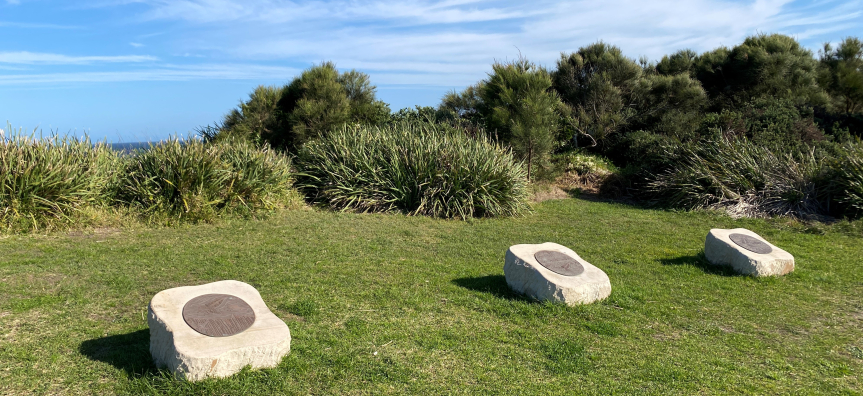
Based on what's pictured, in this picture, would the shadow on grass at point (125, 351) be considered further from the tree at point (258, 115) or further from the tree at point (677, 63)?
the tree at point (677, 63)

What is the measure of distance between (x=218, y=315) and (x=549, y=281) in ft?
10.2

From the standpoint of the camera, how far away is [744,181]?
11836 mm

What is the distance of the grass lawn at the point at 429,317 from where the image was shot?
155 inches

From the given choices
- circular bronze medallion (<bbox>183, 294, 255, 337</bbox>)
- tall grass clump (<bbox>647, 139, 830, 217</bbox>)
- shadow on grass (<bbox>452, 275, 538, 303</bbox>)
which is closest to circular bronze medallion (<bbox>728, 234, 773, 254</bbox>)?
shadow on grass (<bbox>452, 275, 538, 303</bbox>)

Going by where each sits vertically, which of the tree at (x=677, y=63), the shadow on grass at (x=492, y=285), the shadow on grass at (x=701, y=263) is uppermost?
the tree at (x=677, y=63)

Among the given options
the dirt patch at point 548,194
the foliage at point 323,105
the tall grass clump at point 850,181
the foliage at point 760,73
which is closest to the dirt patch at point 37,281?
the foliage at point 323,105

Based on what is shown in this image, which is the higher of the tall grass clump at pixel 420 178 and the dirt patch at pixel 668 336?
the tall grass clump at pixel 420 178

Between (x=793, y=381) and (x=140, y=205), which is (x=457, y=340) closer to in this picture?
(x=793, y=381)

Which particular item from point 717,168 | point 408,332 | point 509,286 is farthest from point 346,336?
point 717,168

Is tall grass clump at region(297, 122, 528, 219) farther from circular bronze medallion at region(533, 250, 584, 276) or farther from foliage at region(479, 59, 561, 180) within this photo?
circular bronze medallion at region(533, 250, 584, 276)

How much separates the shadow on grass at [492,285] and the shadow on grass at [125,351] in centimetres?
326

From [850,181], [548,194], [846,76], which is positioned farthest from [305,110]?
[846,76]

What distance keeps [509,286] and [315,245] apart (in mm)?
3251

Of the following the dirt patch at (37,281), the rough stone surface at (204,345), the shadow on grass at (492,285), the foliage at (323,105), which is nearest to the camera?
the rough stone surface at (204,345)
